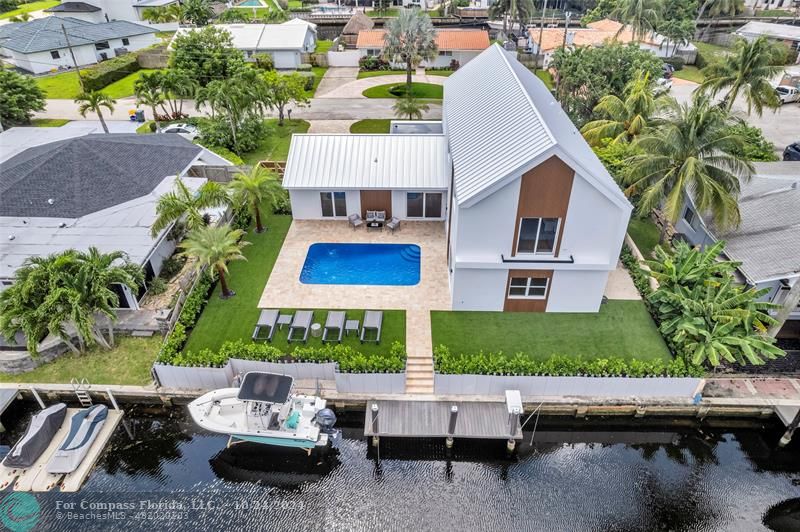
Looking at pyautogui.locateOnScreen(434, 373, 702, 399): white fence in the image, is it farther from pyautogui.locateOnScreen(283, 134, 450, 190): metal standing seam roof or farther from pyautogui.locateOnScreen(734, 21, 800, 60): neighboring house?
pyautogui.locateOnScreen(734, 21, 800, 60): neighboring house

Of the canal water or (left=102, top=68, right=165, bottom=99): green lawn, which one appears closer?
the canal water

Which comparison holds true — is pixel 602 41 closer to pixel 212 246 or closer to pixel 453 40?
pixel 453 40

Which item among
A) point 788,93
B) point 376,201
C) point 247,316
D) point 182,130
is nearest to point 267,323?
point 247,316

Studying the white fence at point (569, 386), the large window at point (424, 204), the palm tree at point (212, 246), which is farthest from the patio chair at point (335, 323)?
the large window at point (424, 204)

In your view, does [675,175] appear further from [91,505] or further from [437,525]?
[91,505]

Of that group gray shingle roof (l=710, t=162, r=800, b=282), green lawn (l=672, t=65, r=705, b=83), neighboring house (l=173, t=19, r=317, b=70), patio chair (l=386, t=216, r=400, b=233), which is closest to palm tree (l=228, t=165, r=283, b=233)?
patio chair (l=386, t=216, r=400, b=233)
